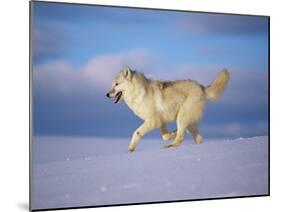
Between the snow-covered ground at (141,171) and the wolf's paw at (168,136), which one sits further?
the wolf's paw at (168,136)

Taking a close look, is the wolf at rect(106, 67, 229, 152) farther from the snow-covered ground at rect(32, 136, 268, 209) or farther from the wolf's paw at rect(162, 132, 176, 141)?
the snow-covered ground at rect(32, 136, 268, 209)

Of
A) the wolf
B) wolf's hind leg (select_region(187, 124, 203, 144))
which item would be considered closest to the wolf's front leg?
the wolf

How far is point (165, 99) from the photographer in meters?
5.08

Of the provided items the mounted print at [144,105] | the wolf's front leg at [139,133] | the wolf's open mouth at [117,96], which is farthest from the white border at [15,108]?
the wolf's open mouth at [117,96]

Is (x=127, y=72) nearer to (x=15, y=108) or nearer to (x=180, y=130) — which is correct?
(x=180, y=130)

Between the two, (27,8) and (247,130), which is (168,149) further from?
(27,8)

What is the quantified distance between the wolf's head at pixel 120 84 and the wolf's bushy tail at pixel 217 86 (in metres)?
0.73

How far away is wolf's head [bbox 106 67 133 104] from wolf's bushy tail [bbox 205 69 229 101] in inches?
28.7

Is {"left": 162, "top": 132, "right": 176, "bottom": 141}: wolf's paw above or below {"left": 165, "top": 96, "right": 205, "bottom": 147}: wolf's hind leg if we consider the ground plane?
below

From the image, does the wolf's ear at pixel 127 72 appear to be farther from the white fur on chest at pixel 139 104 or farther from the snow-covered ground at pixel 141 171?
the snow-covered ground at pixel 141 171

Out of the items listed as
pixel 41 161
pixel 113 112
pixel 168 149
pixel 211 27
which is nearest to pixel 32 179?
pixel 41 161

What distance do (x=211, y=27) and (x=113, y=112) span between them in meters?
1.17

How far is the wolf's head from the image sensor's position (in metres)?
4.91

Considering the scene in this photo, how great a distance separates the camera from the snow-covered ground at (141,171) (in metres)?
4.70
